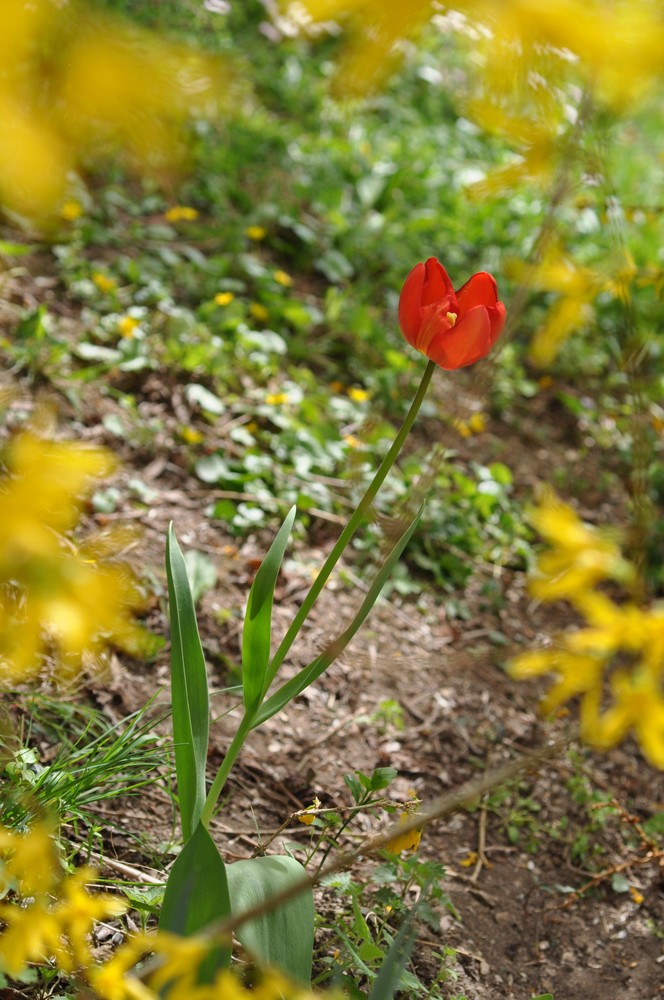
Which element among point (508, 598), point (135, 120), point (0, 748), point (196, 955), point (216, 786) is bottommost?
point (508, 598)

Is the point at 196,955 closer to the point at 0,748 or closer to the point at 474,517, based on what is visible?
the point at 0,748

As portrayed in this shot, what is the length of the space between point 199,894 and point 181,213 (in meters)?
2.67

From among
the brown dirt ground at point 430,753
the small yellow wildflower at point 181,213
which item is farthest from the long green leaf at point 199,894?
the small yellow wildflower at point 181,213

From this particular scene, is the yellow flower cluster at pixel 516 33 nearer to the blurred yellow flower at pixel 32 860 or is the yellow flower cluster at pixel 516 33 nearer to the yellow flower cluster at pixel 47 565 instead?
the yellow flower cluster at pixel 47 565

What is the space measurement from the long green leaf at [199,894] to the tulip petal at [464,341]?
648 mm

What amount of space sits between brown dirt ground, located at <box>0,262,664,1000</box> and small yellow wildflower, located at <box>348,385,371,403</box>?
1.84ft

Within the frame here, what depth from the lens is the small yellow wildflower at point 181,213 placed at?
318 cm

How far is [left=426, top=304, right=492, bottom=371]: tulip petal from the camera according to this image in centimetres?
118

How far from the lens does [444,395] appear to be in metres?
3.13

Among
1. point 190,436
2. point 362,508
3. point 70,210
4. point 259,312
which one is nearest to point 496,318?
point 362,508

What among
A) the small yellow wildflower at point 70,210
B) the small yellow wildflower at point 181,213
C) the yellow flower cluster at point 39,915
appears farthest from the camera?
the small yellow wildflower at point 181,213

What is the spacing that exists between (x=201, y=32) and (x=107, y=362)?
8.23 feet

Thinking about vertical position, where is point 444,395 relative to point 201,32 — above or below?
below

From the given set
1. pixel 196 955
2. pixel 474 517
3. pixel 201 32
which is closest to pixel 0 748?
pixel 196 955
